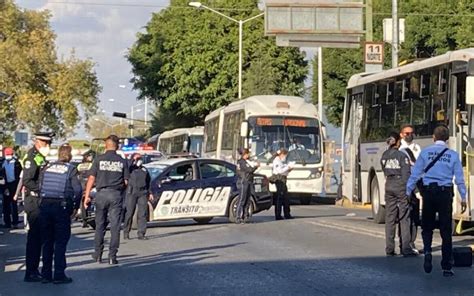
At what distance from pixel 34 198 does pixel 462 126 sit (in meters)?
8.46

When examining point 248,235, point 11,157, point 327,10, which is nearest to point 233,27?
point 327,10

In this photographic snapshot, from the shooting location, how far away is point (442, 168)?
43.8 ft

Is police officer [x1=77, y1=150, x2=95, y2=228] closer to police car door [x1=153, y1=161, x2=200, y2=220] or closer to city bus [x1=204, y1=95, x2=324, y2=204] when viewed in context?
police car door [x1=153, y1=161, x2=200, y2=220]

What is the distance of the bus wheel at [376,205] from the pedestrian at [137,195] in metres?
5.82

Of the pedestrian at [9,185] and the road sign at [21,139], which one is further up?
the road sign at [21,139]

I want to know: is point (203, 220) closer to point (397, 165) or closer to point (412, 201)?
point (397, 165)

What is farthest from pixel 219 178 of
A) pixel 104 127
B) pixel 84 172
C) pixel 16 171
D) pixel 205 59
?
pixel 104 127

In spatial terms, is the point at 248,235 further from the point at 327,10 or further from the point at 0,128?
the point at 0,128

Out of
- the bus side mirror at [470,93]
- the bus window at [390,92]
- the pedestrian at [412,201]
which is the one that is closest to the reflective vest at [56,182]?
the pedestrian at [412,201]

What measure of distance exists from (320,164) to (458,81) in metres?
14.7

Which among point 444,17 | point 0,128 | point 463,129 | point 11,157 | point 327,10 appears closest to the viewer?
point 463,129

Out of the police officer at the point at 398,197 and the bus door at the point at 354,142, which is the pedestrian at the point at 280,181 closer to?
the bus door at the point at 354,142

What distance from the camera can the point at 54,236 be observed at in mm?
13367

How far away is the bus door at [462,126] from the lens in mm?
17859
